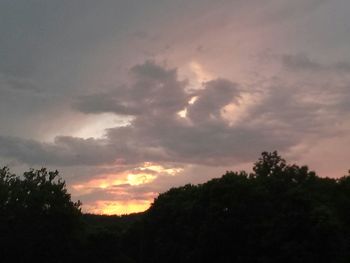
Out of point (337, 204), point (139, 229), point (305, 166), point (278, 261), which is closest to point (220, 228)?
point (278, 261)

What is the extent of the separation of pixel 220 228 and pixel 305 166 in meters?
22.0

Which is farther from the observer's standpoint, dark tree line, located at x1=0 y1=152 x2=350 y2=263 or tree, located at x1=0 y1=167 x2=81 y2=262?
tree, located at x1=0 y1=167 x2=81 y2=262

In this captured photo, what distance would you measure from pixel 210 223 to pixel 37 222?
25.8 metres

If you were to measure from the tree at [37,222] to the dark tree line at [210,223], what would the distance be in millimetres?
140

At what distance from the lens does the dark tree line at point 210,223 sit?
6294 centimetres

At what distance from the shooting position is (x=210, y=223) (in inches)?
2660

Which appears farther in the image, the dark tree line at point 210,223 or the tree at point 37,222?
the tree at point 37,222

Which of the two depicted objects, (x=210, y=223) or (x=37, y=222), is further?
(x=37, y=222)

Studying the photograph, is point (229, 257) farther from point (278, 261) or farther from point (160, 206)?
point (160, 206)

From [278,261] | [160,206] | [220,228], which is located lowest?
[278,261]

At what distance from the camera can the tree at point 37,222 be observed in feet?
253

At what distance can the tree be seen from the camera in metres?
77.2

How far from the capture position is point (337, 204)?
232ft

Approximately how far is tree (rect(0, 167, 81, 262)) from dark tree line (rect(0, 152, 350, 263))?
0.14 metres
